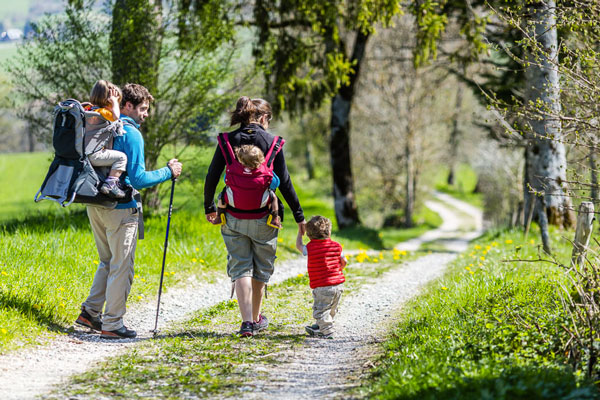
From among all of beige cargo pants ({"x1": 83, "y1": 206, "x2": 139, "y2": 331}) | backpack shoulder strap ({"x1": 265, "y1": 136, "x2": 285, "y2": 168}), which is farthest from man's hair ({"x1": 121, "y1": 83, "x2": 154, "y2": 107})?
backpack shoulder strap ({"x1": 265, "y1": 136, "x2": 285, "y2": 168})

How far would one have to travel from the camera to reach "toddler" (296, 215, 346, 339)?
5969 mm

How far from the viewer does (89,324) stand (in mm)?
6035

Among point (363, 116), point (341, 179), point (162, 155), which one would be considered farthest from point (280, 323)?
point (363, 116)

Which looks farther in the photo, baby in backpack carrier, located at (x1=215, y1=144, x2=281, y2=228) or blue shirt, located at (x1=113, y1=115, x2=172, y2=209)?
blue shirt, located at (x1=113, y1=115, x2=172, y2=209)

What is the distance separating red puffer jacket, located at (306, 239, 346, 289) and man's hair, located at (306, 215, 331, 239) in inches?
2.5

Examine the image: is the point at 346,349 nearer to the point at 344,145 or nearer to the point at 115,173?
the point at 115,173

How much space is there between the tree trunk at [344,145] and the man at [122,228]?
11.5 meters

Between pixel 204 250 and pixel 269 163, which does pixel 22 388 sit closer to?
pixel 269 163

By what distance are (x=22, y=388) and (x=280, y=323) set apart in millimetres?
2849

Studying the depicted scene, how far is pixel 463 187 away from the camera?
54.1m

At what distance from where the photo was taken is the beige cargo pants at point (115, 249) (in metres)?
5.78

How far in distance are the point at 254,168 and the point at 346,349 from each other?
1.86m

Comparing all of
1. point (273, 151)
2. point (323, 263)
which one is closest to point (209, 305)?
point (323, 263)

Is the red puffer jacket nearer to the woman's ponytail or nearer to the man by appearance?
the woman's ponytail
